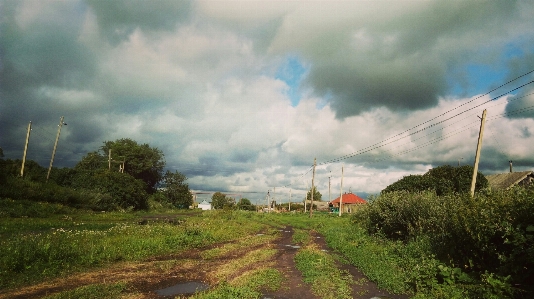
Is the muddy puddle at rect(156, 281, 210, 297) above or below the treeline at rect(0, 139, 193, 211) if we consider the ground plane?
below

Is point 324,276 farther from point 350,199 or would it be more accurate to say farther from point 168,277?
point 350,199

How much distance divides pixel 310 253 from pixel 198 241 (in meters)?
7.53

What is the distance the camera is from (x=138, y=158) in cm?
8444

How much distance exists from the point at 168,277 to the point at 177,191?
80.0m

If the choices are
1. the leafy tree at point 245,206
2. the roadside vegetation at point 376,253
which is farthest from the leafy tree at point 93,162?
the roadside vegetation at point 376,253

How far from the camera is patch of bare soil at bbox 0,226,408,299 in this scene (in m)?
9.18

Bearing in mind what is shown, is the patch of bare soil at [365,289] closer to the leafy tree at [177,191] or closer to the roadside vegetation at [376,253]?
the roadside vegetation at [376,253]

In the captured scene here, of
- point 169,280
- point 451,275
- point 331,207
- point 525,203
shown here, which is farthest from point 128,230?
point 331,207

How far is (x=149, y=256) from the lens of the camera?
1494 cm

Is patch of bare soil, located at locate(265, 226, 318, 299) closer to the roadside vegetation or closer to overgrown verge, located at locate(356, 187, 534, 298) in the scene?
the roadside vegetation

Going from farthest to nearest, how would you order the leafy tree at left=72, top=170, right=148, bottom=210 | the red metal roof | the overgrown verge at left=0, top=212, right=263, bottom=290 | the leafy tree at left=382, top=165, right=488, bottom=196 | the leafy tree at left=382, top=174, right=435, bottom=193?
1. the red metal roof
2. the leafy tree at left=72, top=170, right=148, bottom=210
3. the leafy tree at left=382, top=174, right=435, bottom=193
4. the leafy tree at left=382, top=165, right=488, bottom=196
5. the overgrown verge at left=0, top=212, right=263, bottom=290

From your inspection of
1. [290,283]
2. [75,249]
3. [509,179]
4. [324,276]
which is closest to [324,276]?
[324,276]

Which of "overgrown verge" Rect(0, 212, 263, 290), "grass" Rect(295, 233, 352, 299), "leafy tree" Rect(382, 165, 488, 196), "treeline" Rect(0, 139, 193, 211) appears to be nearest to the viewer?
"grass" Rect(295, 233, 352, 299)

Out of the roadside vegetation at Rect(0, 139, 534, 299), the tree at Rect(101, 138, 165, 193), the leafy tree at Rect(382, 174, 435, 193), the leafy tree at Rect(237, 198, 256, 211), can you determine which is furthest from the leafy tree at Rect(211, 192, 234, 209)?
the roadside vegetation at Rect(0, 139, 534, 299)
